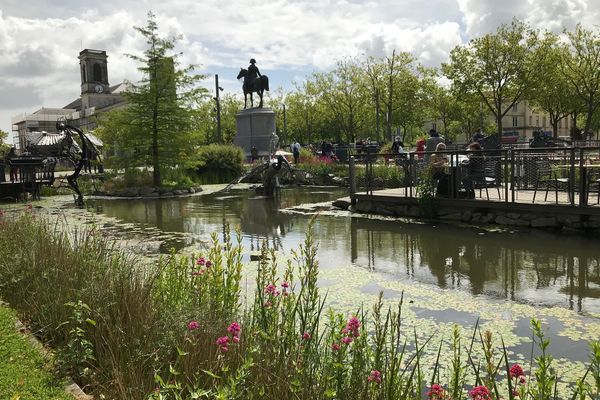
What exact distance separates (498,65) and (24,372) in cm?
3801

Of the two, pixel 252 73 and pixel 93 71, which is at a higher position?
pixel 93 71

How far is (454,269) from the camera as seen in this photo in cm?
838

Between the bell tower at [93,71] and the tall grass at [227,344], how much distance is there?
12220cm

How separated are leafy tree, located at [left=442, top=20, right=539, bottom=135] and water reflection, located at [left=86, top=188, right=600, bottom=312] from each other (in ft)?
85.8

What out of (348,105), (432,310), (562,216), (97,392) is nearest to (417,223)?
(562,216)

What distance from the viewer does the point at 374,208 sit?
15.1m

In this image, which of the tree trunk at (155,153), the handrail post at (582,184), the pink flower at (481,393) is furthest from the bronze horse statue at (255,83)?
the pink flower at (481,393)

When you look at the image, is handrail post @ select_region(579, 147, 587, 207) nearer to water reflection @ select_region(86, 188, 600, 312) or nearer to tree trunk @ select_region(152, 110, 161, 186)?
water reflection @ select_region(86, 188, 600, 312)

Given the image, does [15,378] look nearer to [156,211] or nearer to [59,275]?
[59,275]

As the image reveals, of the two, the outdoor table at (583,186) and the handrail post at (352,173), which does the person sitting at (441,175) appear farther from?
the outdoor table at (583,186)

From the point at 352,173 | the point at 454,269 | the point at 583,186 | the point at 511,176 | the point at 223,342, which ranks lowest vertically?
the point at 454,269

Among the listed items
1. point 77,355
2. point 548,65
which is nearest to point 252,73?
point 548,65

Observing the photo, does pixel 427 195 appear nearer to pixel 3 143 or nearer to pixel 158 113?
pixel 158 113

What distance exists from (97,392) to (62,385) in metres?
0.25
